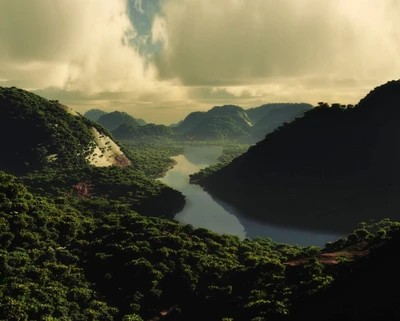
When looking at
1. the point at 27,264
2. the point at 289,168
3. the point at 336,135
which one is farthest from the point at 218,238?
the point at 336,135

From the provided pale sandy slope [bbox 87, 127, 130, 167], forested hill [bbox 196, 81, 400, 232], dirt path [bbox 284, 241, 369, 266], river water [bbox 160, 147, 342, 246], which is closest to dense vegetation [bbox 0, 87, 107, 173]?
pale sandy slope [bbox 87, 127, 130, 167]

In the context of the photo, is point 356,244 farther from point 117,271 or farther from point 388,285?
point 117,271

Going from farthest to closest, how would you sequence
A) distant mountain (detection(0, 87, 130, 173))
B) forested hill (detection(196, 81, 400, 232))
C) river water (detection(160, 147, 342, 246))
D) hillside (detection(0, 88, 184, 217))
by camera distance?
distant mountain (detection(0, 87, 130, 173)), hillside (detection(0, 88, 184, 217)), forested hill (detection(196, 81, 400, 232)), river water (detection(160, 147, 342, 246))

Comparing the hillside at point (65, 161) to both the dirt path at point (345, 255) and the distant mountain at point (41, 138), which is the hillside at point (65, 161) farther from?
the dirt path at point (345, 255)

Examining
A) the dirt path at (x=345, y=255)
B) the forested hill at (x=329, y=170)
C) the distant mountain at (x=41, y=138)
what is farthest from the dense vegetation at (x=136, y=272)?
the distant mountain at (x=41, y=138)

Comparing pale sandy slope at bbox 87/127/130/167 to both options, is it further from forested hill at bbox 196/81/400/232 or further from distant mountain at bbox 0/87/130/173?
forested hill at bbox 196/81/400/232

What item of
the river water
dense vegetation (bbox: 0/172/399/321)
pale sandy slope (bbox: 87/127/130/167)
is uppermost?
pale sandy slope (bbox: 87/127/130/167)
